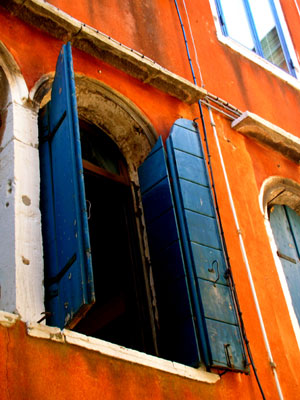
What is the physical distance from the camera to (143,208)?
17.4 feet

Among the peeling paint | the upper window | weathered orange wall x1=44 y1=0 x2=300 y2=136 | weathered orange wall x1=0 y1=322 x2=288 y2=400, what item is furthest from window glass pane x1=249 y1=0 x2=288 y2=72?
weathered orange wall x1=0 y1=322 x2=288 y2=400

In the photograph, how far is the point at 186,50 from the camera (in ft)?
22.3

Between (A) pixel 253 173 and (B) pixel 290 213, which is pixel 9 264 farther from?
(B) pixel 290 213

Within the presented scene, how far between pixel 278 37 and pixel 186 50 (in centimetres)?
211

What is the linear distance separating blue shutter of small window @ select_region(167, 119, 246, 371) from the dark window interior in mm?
481

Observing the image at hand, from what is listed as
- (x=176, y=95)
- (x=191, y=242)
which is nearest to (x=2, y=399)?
(x=191, y=242)

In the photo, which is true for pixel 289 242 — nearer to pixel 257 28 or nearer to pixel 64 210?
pixel 257 28

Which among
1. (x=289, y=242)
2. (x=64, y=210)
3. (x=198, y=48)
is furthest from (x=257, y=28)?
(x=64, y=210)

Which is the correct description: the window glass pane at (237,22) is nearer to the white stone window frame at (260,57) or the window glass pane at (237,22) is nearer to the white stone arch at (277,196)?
the white stone window frame at (260,57)

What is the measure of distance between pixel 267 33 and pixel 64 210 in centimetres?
496

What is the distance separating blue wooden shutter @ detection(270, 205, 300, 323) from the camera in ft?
20.2

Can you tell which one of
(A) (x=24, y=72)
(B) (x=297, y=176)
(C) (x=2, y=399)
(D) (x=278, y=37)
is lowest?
(C) (x=2, y=399)

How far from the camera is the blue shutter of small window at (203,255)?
15.3ft

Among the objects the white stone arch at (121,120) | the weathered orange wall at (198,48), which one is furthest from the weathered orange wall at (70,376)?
the weathered orange wall at (198,48)
